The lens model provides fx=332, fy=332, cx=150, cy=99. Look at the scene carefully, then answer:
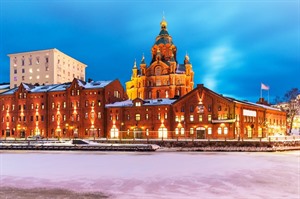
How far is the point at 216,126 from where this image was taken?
240 feet

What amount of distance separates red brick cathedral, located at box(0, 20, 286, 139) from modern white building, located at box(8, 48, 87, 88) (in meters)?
27.1

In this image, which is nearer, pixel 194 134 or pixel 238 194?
pixel 238 194

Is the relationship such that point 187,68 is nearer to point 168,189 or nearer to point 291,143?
point 291,143

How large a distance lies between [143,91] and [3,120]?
42355 millimetres

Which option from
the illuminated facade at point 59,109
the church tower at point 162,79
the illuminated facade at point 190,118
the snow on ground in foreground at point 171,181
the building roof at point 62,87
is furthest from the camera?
the church tower at point 162,79

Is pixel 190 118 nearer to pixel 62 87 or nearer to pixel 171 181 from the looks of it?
pixel 62 87

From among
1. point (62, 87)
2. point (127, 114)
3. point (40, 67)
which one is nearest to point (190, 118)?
point (127, 114)

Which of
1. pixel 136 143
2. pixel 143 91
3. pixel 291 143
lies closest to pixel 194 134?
pixel 136 143

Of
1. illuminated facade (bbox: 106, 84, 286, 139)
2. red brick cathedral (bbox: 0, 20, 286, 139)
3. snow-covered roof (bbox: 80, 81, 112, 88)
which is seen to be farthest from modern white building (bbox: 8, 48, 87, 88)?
illuminated facade (bbox: 106, 84, 286, 139)

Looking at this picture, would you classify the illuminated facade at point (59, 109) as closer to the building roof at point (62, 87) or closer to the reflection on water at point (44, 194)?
the building roof at point (62, 87)

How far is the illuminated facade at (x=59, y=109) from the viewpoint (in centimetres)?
8456

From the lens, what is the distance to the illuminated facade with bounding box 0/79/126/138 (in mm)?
84562

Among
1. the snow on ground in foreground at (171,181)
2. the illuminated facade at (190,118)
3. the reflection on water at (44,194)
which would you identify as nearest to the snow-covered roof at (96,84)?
the illuminated facade at (190,118)

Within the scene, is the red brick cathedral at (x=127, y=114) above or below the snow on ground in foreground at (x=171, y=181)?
above
